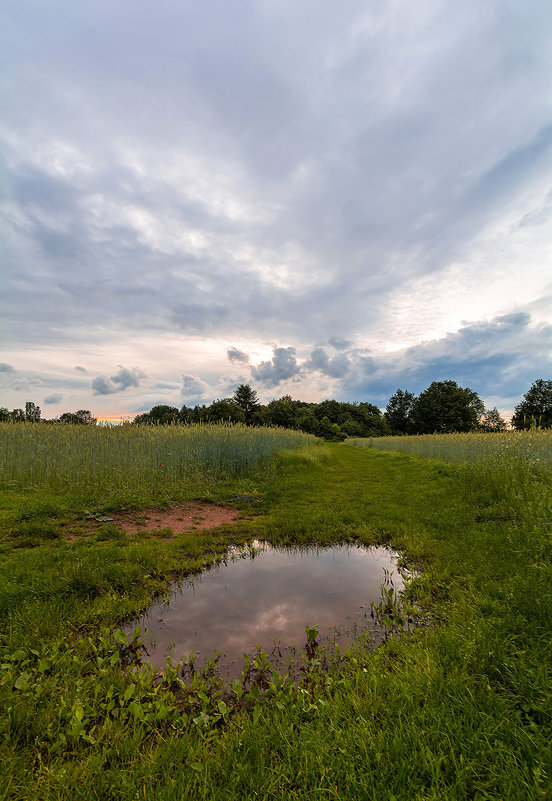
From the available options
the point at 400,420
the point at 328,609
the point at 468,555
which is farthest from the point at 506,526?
the point at 400,420

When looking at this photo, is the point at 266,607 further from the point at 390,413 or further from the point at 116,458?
the point at 390,413

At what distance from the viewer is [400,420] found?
82.8 m

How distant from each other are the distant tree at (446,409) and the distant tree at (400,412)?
7743mm

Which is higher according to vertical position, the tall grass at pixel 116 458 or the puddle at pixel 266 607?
the tall grass at pixel 116 458

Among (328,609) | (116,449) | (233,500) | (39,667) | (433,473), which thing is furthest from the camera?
(433,473)

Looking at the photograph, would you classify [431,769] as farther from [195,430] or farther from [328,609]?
[195,430]

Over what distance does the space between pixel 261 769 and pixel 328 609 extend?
2273 millimetres

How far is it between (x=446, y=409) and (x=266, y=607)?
72.2m

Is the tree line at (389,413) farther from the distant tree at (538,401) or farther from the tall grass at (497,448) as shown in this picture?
the tall grass at (497,448)

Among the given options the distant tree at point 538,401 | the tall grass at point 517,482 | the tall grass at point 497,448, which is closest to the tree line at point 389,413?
the distant tree at point 538,401

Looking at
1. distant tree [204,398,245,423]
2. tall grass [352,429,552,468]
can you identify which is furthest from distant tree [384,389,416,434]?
tall grass [352,429,552,468]

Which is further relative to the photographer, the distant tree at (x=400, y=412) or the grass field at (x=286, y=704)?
the distant tree at (x=400, y=412)

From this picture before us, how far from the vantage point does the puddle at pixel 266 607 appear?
331cm

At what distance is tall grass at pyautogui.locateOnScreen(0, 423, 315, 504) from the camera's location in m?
10.1
